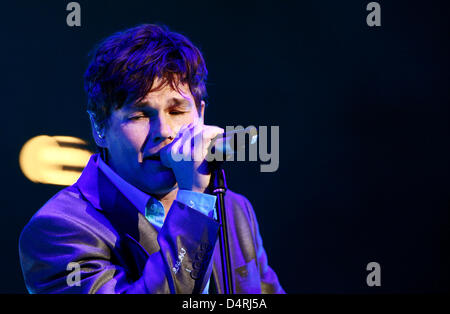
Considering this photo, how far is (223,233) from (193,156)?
8.3 inches

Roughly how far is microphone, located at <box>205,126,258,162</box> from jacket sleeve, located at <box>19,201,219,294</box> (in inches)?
5.9

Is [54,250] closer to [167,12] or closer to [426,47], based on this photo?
[167,12]

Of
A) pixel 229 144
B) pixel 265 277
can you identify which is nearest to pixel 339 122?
pixel 265 277

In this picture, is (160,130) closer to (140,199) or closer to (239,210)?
(140,199)

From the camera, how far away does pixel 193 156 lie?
1.25m

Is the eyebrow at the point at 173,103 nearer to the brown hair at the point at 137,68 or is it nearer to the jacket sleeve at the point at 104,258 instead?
the brown hair at the point at 137,68

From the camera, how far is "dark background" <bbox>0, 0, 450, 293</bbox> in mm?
2393

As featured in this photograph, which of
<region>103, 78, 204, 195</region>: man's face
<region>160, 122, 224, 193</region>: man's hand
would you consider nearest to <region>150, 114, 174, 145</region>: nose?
<region>103, 78, 204, 195</region>: man's face

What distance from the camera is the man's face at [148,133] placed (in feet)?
4.83

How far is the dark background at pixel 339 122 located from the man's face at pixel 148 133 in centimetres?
76

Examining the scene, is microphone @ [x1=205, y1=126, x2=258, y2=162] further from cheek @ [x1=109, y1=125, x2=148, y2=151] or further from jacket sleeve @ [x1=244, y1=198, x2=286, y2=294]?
jacket sleeve @ [x1=244, y1=198, x2=286, y2=294]

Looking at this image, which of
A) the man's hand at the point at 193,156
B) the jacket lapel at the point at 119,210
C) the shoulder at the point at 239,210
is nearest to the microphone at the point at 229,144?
the man's hand at the point at 193,156

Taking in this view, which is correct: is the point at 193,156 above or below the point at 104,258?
above
